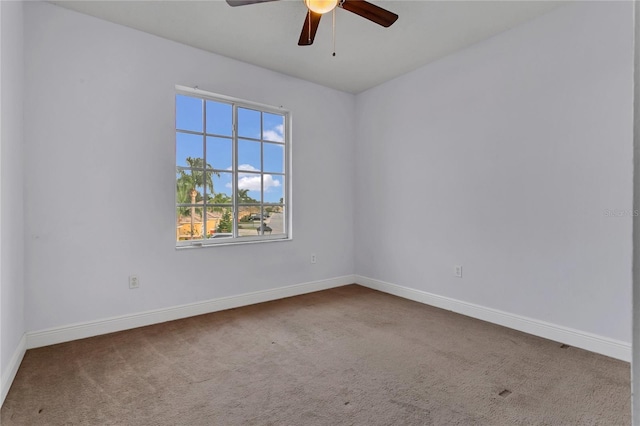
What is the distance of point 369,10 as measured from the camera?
2158 millimetres

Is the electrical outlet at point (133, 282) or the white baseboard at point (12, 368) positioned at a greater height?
the electrical outlet at point (133, 282)

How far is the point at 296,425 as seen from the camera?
62.9 inches

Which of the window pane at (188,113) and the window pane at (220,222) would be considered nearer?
the window pane at (188,113)

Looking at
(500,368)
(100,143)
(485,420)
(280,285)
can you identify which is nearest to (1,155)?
(100,143)

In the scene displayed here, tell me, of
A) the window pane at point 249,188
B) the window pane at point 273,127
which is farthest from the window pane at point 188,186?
the window pane at point 273,127

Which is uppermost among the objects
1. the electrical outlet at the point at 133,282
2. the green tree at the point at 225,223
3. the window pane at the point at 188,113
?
the window pane at the point at 188,113

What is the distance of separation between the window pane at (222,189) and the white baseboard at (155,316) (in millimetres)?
1077

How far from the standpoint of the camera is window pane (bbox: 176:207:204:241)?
10.7ft

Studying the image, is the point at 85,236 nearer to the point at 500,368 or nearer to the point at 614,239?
the point at 500,368

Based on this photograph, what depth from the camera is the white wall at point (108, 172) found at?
2506mm

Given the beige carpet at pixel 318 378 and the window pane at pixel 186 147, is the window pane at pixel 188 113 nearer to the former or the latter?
the window pane at pixel 186 147

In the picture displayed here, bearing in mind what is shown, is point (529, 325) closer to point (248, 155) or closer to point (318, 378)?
point (318, 378)

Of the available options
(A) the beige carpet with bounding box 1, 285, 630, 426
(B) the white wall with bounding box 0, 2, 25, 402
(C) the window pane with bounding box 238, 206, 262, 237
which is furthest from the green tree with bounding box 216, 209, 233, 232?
(B) the white wall with bounding box 0, 2, 25, 402

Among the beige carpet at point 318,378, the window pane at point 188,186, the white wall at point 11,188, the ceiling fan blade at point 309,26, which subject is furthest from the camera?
the window pane at point 188,186
